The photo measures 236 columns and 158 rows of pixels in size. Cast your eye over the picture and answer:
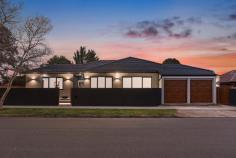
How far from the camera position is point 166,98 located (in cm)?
3438

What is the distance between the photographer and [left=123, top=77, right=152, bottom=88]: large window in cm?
3647

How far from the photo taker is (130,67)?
122ft

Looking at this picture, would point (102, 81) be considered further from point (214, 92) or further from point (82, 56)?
point (82, 56)

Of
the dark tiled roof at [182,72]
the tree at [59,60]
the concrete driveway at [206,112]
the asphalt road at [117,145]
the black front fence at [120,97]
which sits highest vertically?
the tree at [59,60]

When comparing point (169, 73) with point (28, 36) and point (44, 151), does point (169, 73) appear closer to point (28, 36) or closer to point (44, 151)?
point (28, 36)

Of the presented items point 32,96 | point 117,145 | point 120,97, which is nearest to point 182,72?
point 120,97

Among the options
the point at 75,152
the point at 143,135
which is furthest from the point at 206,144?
the point at 75,152

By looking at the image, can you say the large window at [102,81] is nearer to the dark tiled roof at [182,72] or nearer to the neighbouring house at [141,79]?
the neighbouring house at [141,79]

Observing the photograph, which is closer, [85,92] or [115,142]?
[115,142]

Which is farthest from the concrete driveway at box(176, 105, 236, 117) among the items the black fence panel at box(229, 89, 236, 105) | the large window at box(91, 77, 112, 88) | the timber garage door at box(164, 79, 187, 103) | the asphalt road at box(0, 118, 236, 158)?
the large window at box(91, 77, 112, 88)

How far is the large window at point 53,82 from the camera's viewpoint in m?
40.6

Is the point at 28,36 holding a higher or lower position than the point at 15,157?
higher

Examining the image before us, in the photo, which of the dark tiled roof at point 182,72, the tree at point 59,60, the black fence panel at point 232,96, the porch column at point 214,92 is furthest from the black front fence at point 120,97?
the tree at point 59,60

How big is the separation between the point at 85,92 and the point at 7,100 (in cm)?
723
